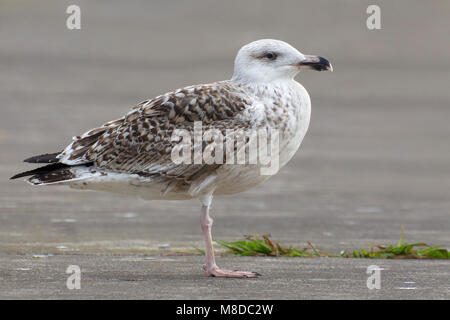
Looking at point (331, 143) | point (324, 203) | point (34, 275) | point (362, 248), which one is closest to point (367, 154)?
point (331, 143)

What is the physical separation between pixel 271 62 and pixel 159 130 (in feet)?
3.46

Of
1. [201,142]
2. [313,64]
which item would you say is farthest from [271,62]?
[201,142]

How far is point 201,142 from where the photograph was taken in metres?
8.37

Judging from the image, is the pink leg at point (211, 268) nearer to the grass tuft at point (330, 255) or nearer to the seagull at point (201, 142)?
the seagull at point (201, 142)

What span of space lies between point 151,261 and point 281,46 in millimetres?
2084

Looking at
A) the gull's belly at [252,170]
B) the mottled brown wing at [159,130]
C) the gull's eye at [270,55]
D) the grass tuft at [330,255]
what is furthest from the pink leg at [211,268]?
the gull's eye at [270,55]

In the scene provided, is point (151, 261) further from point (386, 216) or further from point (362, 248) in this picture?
point (386, 216)

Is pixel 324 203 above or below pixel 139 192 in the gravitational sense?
below

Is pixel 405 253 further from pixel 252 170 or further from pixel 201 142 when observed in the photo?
pixel 201 142

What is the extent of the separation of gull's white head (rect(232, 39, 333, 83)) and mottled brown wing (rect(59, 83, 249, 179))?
245 mm

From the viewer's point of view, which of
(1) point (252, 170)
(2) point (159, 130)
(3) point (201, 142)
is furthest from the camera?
(2) point (159, 130)

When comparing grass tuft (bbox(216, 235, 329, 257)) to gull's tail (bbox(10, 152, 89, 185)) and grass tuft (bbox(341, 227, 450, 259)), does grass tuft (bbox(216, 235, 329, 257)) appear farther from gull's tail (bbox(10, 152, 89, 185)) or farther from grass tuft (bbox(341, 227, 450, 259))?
gull's tail (bbox(10, 152, 89, 185))

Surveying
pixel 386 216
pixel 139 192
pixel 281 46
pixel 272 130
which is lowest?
pixel 386 216

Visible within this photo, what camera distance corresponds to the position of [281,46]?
8.68 m
